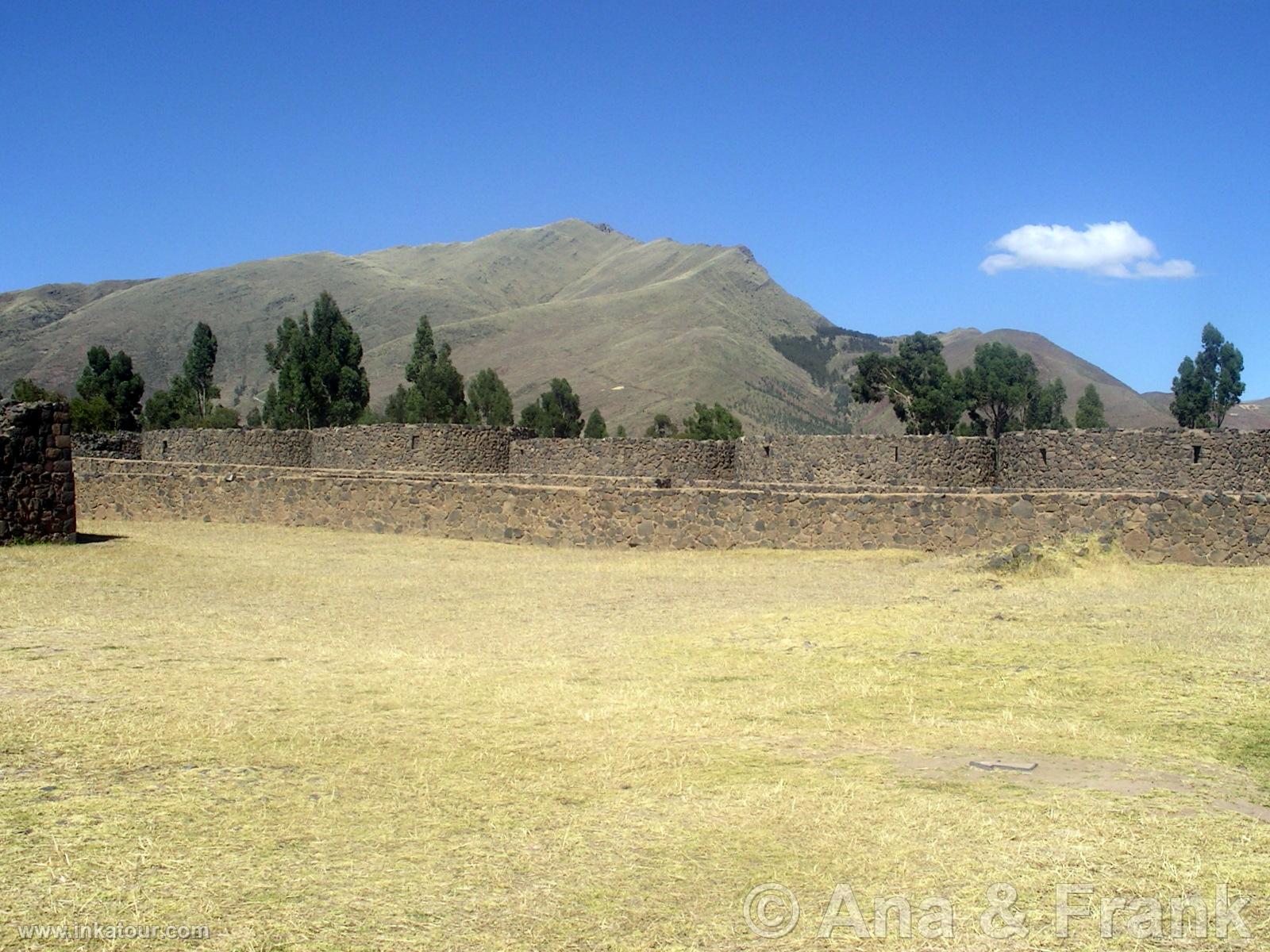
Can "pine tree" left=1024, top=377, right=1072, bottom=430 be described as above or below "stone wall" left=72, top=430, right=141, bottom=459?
above

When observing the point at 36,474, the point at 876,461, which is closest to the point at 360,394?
the point at 876,461

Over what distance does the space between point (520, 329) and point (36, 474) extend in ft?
388

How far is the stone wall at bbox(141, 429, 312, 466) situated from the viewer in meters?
30.3

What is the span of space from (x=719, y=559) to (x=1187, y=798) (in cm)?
1094

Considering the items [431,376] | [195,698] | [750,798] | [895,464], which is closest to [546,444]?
[895,464]

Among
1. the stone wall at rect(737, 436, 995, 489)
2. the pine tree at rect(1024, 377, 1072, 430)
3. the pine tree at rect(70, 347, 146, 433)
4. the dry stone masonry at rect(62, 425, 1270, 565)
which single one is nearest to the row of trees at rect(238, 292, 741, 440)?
the pine tree at rect(70, 347, 146, 433)

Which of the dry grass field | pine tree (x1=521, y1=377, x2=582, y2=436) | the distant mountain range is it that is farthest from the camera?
the distant mountain range

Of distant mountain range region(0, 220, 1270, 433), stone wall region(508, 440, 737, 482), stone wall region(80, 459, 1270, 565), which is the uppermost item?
distant mountain range region(0, 220, 1270, 433)

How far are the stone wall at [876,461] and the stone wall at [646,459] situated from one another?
662 millimetres

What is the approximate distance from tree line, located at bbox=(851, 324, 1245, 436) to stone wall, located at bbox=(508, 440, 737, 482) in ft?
86.6

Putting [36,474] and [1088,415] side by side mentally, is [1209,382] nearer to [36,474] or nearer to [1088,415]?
[1088,415]

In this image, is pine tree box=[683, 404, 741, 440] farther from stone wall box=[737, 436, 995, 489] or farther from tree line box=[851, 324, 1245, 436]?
stone wall box=[737, 436, 995, 489]

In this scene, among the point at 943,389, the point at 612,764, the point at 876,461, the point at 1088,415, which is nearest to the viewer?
the point at 612,764

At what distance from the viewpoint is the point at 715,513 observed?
1739cm
